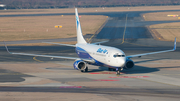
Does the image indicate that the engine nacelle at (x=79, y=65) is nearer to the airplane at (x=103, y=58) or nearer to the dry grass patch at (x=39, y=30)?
the airplane at (x=103, y=58)

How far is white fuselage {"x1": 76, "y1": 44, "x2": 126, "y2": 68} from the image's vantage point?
3941 cm

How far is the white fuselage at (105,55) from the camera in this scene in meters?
39.4

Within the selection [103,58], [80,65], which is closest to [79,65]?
[80,65]

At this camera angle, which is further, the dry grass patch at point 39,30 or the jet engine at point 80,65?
the dry grass patch at point 39,30

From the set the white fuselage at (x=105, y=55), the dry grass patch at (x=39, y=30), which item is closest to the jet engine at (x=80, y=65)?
the white fuselage at (x=105, y=55)

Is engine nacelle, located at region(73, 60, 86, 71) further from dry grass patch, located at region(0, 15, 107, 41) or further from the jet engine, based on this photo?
dry grass patch, located at region(0, 15, 107, 41)

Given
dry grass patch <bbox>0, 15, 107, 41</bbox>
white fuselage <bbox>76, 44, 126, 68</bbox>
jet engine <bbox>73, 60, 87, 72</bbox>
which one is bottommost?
jet engine <bbox>73, 60, 87, 72</bbox>

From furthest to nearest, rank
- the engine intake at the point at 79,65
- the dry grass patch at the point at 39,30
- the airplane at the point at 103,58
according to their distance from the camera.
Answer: the dry grass patch at the point at 39,30, the engine intake at the point at 79,65, the airplane at the point at 103,58

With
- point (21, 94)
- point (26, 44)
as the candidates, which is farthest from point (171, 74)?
point (26, 44)

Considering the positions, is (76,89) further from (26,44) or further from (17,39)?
(17,39)

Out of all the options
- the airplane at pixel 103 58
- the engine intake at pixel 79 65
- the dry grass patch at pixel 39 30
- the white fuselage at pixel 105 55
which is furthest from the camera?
the dry grass patch at pixel 39 30

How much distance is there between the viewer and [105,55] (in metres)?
41.2

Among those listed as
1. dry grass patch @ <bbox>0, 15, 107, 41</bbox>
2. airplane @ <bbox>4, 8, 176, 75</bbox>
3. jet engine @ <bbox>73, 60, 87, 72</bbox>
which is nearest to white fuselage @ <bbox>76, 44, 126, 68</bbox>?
airplane @ <bbox>4, 8, 176, 75</bbox>

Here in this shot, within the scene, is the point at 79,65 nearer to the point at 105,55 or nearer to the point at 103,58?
the point at 103,58
